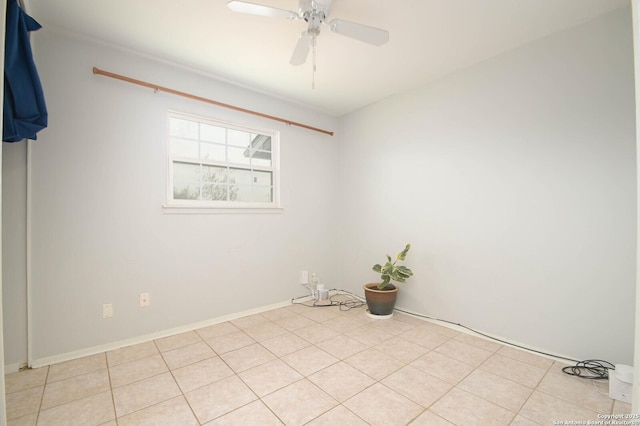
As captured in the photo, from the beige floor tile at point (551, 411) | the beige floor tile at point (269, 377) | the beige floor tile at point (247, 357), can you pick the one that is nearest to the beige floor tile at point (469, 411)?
the beige floor tile at point (551, 411)

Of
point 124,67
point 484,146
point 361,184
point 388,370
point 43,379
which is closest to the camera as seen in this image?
point 43,379

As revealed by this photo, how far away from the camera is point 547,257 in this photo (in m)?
2.28

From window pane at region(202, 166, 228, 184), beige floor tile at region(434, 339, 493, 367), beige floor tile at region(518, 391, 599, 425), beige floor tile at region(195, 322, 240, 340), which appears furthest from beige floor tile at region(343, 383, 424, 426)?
window pane at region(202, 166, 228, 184)

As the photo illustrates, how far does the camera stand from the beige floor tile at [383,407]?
160 centimetres

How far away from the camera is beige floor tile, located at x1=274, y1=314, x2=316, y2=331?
2.83 m

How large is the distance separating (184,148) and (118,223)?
0.91 meters

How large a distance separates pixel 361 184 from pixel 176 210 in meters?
2.17

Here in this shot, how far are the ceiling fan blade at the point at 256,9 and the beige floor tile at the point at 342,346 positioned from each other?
2398 millimetres

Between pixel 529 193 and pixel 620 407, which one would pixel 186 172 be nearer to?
pixel 529 193

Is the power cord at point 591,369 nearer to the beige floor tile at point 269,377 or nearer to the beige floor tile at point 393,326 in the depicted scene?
the beige floor tile at point 393,326

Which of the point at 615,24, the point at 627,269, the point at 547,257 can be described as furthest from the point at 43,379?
the point at 615,24

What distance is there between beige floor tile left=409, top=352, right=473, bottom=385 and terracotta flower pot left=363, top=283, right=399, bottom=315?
2.51ft

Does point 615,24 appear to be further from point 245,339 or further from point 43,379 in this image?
point 43,379

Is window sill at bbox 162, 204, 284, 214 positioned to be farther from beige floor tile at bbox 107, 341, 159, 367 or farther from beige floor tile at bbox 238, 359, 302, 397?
→ beige floor tile at bbox 238, 359, 302, 397
